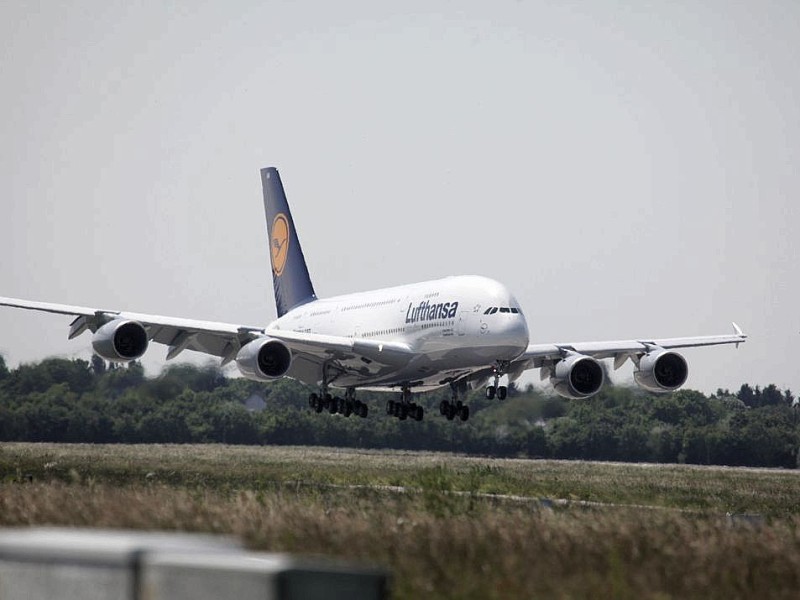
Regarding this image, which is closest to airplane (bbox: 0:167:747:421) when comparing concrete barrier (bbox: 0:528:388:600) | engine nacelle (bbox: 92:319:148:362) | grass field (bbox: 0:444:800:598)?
engine nacelle (bbox: 92:319:148:362)

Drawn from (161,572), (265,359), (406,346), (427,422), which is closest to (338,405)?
(406,346)

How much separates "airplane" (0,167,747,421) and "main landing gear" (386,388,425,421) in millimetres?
35

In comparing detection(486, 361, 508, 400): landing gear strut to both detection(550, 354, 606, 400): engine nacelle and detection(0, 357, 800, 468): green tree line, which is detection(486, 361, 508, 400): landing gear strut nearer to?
detection(550, 354, 606, 400): engine nacelle

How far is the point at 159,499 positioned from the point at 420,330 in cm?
2396

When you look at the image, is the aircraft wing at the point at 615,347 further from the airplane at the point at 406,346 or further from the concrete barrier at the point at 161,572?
the concrete barrier at the point at 161,572

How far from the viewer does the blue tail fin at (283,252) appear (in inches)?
2237

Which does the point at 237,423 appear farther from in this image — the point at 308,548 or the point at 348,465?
the point at 308,548

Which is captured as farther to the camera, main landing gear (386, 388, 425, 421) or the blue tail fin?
the blue tail fin

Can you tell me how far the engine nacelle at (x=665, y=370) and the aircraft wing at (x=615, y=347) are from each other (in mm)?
1057

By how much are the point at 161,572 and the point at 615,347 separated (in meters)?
41.0

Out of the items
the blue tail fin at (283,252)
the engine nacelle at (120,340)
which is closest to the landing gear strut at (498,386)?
the engine nacelle at (120,340)

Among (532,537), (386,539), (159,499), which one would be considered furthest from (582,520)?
(159,499)

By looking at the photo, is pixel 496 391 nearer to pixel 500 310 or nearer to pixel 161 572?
pixel 500 310

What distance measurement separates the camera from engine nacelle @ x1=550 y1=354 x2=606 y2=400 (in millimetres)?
46750
